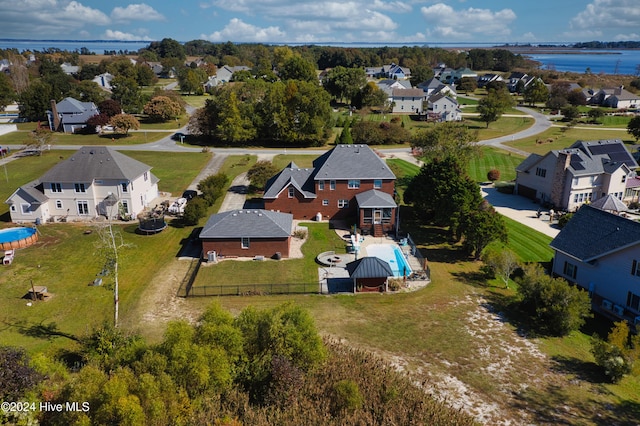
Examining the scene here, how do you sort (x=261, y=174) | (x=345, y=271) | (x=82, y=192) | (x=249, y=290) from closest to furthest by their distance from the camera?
(x=249, y=290)
(x=345, y=271)
(x=82, y=192)
(x=261, y=174)

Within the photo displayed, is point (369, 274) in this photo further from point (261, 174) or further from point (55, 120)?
point (55, 120)

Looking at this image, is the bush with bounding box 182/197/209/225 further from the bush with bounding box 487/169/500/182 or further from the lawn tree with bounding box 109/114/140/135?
the lawn tree with bounding box 109/114/140/135

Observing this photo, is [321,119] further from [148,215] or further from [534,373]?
[534,373]

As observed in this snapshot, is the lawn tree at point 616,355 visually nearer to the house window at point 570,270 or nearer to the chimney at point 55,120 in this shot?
the house window at point 570,270

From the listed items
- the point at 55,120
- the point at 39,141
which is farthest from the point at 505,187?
the point at 55,120

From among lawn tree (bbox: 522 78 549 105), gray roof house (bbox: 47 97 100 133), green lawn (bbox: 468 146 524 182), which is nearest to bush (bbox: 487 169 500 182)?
green lawn (bbox: 468 146 524 182)

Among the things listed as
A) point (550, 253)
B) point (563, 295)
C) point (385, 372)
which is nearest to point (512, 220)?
point (550, 253)
